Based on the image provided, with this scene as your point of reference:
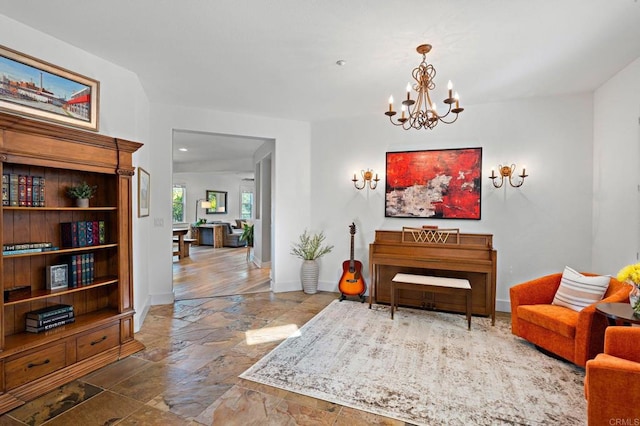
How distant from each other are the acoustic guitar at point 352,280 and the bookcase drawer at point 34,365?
322 centimetres

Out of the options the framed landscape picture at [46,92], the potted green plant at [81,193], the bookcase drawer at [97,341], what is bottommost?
the bookcase drawer at [97,341]

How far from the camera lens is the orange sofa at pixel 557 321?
8.20 ft

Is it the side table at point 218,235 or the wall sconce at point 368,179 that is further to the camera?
the side table at point 218,235

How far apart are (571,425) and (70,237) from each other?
3.93 m

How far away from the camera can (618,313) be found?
7.38 feet

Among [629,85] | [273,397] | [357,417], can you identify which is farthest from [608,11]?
[273,397]

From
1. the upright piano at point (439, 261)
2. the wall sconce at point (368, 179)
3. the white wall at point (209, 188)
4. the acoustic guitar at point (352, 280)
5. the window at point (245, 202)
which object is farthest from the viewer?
the window at point (245, 202)

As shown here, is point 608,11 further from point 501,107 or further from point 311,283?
point 311,283

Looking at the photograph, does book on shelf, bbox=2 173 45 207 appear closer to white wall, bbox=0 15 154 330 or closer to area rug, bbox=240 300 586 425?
white wall, bbox=0 15 154 330

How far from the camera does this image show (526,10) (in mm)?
2213

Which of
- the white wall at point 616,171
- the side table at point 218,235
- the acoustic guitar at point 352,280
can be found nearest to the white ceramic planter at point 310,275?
the acoustic guitar at point 352,280

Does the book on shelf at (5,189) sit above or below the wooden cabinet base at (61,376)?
above

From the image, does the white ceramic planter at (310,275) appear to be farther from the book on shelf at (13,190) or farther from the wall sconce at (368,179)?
the book on shelf at (13,190)

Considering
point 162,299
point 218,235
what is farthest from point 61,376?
point 218,235
